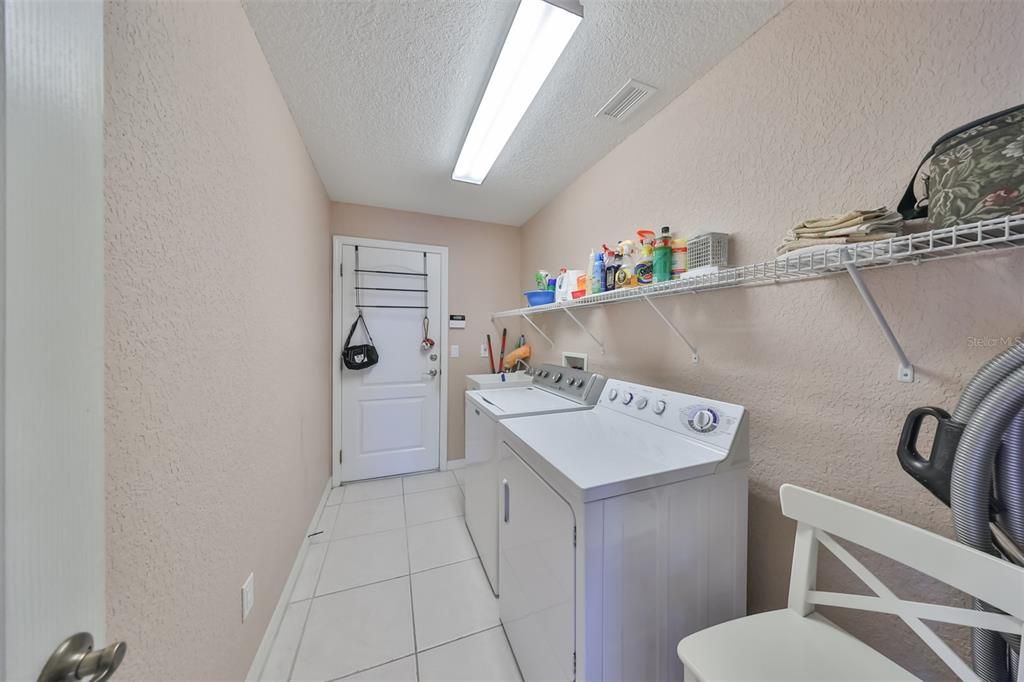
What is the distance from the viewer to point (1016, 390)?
65cm

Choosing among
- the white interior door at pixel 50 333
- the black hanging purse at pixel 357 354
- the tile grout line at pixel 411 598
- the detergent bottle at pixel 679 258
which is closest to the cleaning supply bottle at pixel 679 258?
the detergent bottle at pixel 679 258

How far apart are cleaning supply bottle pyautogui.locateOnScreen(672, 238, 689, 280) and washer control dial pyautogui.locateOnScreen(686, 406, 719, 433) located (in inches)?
22.1

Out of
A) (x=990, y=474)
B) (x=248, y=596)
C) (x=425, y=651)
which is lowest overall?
(x=425, y=651)

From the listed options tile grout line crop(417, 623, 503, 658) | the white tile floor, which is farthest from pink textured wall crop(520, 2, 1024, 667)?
the white tile floor

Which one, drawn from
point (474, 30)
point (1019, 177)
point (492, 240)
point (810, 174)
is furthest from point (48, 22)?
point (492, 240)

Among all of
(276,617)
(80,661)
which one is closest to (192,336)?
(80,661)

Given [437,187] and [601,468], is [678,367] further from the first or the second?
[437,187]

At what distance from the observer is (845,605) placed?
0.88 metres

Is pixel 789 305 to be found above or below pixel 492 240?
below

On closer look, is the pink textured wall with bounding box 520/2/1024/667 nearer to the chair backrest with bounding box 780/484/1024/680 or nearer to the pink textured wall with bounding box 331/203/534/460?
the chair backrest with bounding box 780/484/1024/680

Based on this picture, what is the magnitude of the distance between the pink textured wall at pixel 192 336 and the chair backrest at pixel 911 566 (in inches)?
63.4

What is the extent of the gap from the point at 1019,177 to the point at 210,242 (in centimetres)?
190

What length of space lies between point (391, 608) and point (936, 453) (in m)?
2.04

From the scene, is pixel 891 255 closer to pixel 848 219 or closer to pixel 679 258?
pixel 848 219
